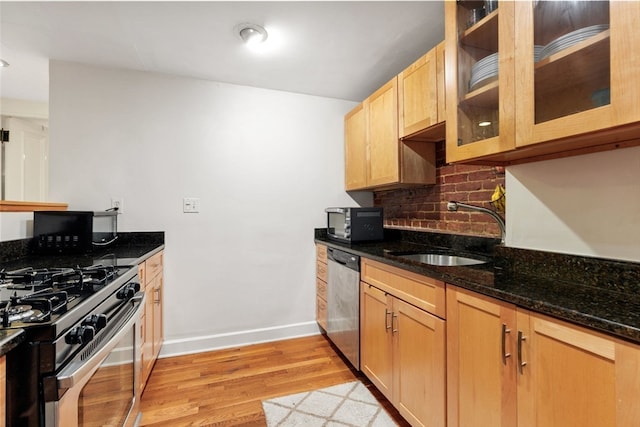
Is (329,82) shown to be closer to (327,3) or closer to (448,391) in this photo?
(327,3)

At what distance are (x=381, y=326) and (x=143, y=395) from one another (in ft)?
5.03

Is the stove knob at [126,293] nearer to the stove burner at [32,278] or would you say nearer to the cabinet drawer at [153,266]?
the stove burner at [32,278]

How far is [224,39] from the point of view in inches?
72.2

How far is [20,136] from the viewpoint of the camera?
257cm

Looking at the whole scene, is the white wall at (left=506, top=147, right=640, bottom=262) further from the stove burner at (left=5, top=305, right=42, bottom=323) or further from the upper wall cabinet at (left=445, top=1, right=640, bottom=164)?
the stove burner at (left=5, top=305, right=42, bottom=323)

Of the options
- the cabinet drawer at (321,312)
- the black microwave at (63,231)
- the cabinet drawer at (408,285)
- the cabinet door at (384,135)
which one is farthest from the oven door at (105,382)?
the cabinet door at (384,135)

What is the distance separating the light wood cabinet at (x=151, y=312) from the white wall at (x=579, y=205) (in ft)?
6.39

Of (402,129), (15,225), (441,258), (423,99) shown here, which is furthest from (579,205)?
(15,225)

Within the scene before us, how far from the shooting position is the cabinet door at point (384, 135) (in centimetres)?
203

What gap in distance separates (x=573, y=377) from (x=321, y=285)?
194 centimetres

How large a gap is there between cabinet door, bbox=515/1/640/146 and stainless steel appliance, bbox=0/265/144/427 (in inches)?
61.0

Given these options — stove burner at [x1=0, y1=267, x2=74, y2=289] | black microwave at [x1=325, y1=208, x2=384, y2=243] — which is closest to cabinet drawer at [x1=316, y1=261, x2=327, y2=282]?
black microwave at [x1=325, y1=208, x2=384, y2=243]

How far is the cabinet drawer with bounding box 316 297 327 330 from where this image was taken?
246cm

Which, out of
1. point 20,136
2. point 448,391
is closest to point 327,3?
point 448,391
